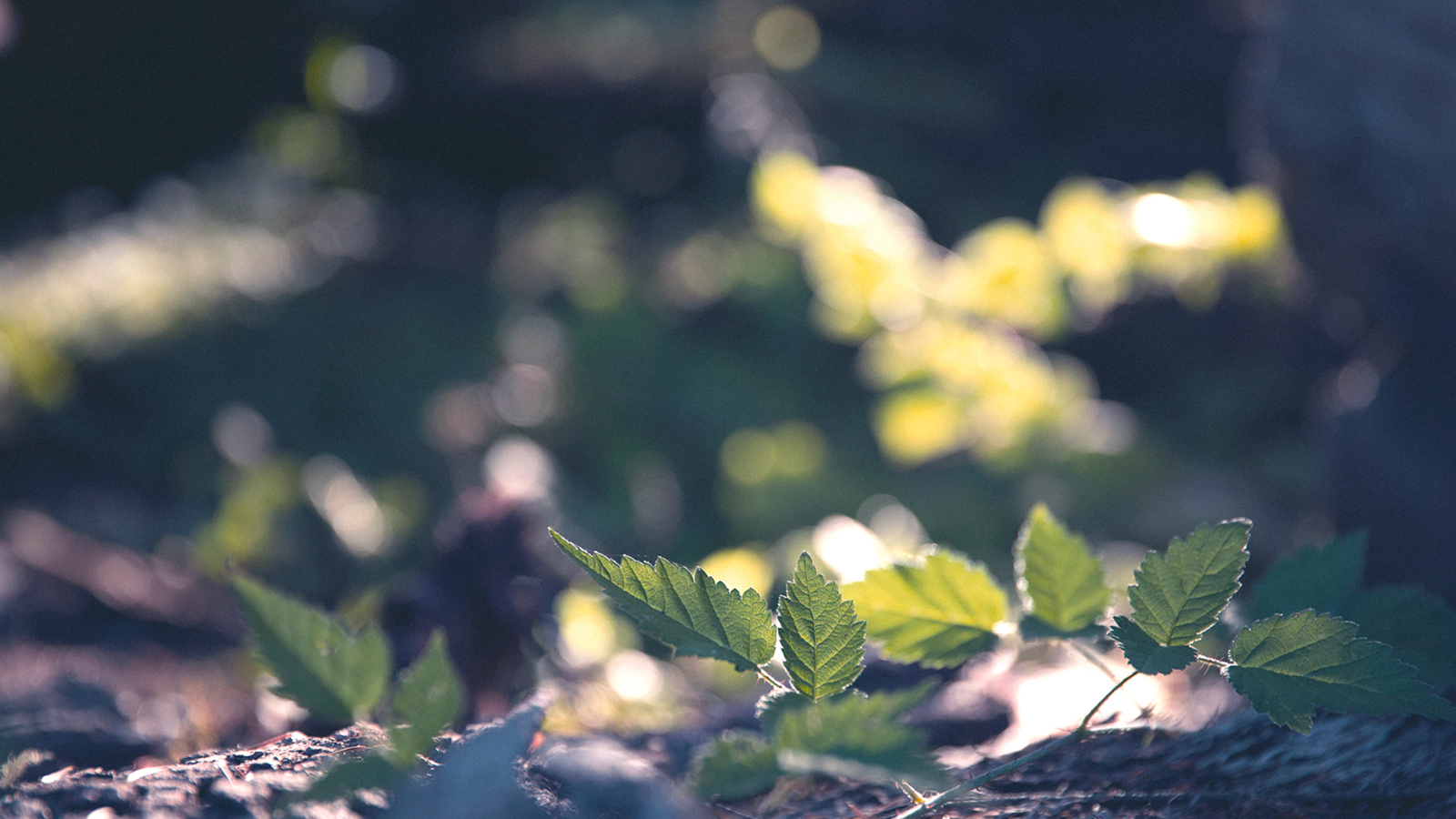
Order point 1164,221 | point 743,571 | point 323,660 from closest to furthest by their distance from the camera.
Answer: point 323,660, point 743,571, point 1164,221

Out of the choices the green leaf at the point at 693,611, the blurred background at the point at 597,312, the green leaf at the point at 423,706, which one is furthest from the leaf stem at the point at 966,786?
the blurred background at the point at 597,312

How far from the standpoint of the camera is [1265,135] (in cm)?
124

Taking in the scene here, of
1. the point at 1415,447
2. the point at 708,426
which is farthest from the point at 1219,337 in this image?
the point at 708,426

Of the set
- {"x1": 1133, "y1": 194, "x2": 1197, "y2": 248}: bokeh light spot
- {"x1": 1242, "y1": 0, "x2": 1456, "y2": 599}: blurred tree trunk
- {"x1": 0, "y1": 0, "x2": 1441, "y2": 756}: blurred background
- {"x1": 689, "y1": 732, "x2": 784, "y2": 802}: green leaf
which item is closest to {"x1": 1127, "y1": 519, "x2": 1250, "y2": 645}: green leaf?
{"x1": 689, "y1": 732, "x2": 784, "y2": 802}: green leaf

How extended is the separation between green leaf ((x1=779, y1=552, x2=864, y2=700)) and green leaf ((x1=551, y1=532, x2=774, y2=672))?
0.05 ft

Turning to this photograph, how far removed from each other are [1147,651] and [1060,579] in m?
0.08

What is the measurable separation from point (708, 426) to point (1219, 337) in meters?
0.91

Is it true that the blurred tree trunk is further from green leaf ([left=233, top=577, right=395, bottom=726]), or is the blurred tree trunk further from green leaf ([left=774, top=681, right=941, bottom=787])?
green leaf ([left=233, top=577, right=395, bottom=726])

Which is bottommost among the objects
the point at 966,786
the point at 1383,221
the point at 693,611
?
the point at 966,786

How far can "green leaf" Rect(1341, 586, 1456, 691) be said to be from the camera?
559 mm

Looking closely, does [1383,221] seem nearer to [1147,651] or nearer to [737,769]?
[1147,651]

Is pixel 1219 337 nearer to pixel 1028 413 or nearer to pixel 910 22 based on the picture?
pixel 1028 413

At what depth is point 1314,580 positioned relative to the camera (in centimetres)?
60

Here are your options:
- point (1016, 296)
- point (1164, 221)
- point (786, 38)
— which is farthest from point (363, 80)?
point (1164, 221)
